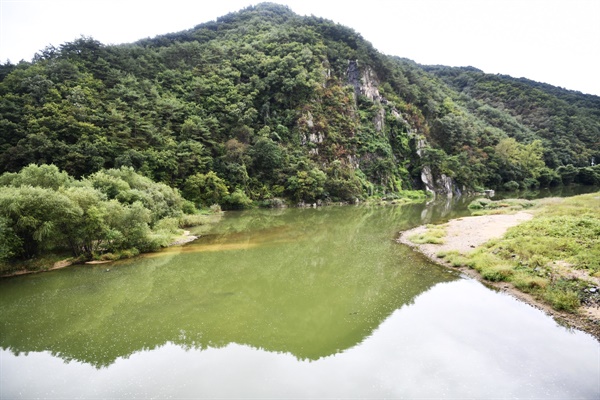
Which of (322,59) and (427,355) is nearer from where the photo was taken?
(427,355)

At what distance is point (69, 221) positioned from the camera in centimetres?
2012

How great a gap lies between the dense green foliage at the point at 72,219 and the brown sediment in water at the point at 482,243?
21.6m

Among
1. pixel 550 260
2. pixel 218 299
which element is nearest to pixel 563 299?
pixel 550 260

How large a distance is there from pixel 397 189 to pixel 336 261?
57249 millimetres

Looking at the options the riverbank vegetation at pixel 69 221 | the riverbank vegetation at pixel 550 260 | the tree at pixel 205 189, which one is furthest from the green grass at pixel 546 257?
the tree at pixel 205 189

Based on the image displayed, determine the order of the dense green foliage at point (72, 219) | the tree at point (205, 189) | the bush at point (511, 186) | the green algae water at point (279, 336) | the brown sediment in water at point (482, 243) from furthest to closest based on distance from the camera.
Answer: the bush at point (511, 186) < the tree at point (205, 189) < the dense green foliage at point (72, 219) < the brown sediment in water at point (482, 243) < the green algae water at point (279, 336)

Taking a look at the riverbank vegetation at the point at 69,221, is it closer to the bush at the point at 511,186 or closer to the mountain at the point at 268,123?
the mountain at the point at 268,123

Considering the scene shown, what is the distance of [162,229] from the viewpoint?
97.0 ft

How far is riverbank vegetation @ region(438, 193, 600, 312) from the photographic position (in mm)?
14078

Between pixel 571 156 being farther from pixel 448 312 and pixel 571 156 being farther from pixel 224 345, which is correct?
pixel 224 345

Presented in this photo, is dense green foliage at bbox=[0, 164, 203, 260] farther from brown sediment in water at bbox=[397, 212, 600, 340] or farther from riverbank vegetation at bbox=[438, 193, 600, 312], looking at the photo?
riverbank vegetation at bbox=[438, 193, 600, 312]

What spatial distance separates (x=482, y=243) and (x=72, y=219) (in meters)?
28.0

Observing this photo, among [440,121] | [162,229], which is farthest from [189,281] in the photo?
[440,121]

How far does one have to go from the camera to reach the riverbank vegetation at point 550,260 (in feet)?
46.2
